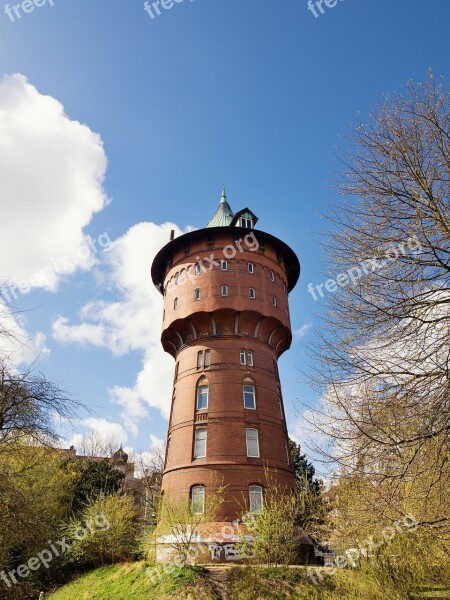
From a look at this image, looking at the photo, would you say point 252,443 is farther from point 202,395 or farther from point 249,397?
point 202,395

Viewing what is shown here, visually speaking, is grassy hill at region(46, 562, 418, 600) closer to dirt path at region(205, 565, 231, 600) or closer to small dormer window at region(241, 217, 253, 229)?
dirt path at region(205, 565, 231, 600)

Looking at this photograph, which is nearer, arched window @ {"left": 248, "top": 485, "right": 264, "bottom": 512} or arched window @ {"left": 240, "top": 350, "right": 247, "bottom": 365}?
arched window @ {"left": 248, "top": 485, "right": 264, "bottom": 512}

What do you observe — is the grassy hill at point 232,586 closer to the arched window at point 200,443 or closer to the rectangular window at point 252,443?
the arched window at point 200,443

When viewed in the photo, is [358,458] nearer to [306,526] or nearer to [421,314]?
[421,314]

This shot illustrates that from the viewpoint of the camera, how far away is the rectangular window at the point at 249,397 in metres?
21.9

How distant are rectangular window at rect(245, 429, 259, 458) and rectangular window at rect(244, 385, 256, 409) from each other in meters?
1.29

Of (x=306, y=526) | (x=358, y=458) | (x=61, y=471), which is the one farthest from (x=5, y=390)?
(x=61, y=471)

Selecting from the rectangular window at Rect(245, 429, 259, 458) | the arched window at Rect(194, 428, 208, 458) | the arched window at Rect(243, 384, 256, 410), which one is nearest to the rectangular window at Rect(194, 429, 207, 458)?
the arched window at Rect(194, 428, 208, 458)

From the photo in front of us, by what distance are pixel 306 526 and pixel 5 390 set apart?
15506mm

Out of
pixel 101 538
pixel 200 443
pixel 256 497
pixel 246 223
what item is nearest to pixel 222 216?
pixel 246 223

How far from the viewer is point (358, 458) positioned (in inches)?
261

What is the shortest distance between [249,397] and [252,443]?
7.71ft

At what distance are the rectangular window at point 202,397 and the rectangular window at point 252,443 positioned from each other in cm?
245

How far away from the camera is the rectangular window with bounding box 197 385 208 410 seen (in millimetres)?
21614
